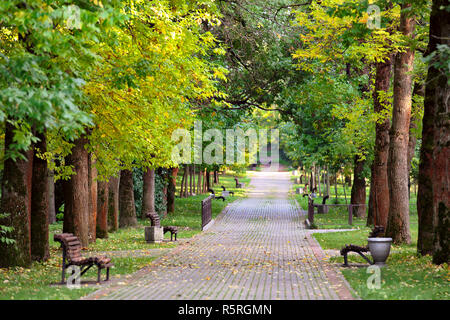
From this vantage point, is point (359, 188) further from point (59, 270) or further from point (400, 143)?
point (59, 270)

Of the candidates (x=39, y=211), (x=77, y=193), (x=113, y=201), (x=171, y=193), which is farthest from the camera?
(x=171, y=193)

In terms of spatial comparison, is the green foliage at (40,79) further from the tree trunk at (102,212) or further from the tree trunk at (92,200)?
the tree trunk at (102,212)

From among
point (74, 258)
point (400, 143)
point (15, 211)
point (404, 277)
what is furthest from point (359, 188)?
point (74, 258)

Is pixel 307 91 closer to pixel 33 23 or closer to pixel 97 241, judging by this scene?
pixel 97 241

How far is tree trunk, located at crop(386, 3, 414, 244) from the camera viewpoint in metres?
19.3

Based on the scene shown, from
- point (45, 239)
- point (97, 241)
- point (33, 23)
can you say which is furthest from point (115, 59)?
point (97, 241)

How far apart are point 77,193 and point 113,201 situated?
716cm

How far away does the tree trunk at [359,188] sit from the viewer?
3459 centimetres

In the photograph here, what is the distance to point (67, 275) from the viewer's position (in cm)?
1388

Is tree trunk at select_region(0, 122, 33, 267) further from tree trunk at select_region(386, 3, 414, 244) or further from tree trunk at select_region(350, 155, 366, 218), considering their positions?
tree trunk at select_region(350, 155, 366, 218)

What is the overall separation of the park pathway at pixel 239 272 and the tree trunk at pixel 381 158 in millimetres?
2656

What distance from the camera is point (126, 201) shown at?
29062 millimetres

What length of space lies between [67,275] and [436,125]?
8274 millimetres
